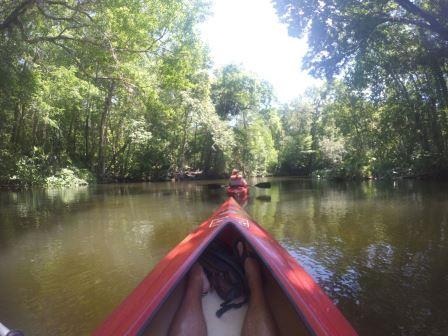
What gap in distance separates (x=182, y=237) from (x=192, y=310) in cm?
471

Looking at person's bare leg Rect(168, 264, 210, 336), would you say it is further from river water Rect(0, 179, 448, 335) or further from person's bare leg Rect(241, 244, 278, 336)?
river water Rect(0, 179, 448, 335)

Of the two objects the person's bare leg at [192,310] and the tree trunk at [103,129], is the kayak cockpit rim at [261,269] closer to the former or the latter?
the person's bare leg at [192,310]

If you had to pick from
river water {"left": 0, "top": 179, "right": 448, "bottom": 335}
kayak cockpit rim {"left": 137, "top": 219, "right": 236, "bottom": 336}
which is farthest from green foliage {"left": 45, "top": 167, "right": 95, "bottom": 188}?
kayak cockpit rim {"left": 137, "top": 219, "right": 236, "bottom": 336}

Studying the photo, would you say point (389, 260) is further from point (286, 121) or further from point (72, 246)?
point (286, 121)

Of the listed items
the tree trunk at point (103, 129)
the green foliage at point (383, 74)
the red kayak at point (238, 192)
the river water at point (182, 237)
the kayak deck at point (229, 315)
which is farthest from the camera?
the tree trunk at point (103, 129)

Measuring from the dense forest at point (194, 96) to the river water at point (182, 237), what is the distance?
5.68 meters

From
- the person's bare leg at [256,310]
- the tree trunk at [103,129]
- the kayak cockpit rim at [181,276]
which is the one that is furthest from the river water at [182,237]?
the tree trunk at [103,129]

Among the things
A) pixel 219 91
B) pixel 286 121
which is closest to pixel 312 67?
pixel 219 91

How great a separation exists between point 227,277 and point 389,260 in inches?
137

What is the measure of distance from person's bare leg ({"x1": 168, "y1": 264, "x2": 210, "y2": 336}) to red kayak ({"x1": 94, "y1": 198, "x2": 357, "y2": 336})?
0.28ft

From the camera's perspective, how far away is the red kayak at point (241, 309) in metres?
2.27

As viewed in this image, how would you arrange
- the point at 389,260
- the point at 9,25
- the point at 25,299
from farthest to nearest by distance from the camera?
the point at 9,25 → the point at 389,260 → the point at 25,299

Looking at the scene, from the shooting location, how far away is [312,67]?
1274 centimetres

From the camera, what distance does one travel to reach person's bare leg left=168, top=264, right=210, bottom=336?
2.82 metres
